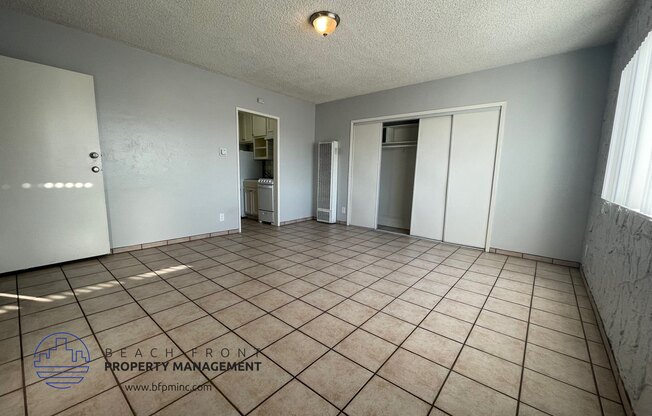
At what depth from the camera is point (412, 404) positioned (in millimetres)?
1225

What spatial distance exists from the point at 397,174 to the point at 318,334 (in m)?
3.93

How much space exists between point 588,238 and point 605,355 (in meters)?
1.76

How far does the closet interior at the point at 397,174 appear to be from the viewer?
480cm

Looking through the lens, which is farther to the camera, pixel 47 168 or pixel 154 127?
pixel 154 127

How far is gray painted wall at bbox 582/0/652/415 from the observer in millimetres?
1169

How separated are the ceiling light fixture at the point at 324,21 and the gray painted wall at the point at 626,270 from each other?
228 cm

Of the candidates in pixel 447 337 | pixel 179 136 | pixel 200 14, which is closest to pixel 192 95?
pixel 179 136

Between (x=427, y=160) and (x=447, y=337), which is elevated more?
(x=427, y=160)

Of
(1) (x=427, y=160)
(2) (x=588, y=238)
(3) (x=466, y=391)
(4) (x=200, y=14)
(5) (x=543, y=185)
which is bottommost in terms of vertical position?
(3) (x=466, y=391)

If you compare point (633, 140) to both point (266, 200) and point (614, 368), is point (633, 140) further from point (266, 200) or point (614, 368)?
point (266, 200)

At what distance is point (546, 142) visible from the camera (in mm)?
3146

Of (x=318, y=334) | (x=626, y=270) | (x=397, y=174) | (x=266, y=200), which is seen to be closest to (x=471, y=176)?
(x=397, y=174)

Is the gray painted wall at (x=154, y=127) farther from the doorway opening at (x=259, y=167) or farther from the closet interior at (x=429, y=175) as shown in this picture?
the closet interior at (x=429, y=175)

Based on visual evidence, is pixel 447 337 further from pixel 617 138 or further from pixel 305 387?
pixel 617 138
